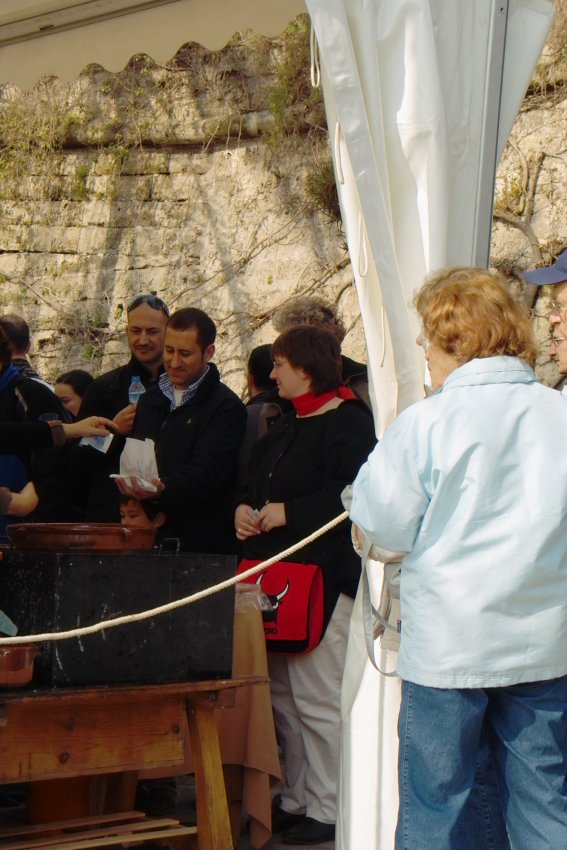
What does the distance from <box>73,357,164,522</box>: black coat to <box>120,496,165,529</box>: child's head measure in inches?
15.2

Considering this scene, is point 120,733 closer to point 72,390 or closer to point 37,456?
point 37,456

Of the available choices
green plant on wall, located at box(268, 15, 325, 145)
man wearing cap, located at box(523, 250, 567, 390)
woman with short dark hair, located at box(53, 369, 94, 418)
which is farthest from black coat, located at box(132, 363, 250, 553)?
green plant on wall, located at box(268, 15, 325, 145)

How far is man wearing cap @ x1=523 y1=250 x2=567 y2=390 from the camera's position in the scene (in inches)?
125

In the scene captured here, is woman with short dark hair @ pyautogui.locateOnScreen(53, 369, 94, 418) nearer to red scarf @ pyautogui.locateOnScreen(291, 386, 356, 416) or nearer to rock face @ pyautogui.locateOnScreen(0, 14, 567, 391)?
rock face @ pyautogui.locateOnScreen(0, 14, 567, 391)

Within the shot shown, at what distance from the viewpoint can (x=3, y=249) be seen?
971 cm

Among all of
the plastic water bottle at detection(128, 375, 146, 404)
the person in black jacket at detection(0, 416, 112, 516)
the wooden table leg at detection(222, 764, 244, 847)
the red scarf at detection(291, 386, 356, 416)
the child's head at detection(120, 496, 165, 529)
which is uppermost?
the red scarf at detection(291, 386, 356, 416)

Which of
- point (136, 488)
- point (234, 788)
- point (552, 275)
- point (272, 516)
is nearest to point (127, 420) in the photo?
point (136, 488)

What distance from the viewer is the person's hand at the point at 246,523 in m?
3.73

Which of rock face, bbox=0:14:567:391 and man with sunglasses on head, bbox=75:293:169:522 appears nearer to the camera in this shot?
man with sunglasses on head, bbox=75:293:169:522

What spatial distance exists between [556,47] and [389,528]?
5808mm

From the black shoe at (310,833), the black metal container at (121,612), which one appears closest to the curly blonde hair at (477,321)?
the black metal container at (121,612)

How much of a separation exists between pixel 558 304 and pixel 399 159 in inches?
28.5

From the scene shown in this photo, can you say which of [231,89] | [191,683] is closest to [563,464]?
[191,683]

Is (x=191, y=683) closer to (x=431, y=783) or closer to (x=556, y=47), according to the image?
(x=431, y=783)
